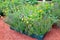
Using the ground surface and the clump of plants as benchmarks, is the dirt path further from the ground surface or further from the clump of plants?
the clump of plants

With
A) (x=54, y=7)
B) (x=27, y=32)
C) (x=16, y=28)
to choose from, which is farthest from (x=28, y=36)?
(x=54, y=7)

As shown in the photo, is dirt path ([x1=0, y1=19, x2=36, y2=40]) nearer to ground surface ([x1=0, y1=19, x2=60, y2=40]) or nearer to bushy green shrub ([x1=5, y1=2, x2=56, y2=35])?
ground surface ([x1=0, y1=19, x2=60, y2=40])

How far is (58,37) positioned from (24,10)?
1344mm

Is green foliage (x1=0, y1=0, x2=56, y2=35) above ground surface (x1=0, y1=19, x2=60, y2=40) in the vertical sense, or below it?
above

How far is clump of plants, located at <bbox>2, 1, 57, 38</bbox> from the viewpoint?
523 cm

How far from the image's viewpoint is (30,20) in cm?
523

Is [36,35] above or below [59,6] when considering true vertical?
below

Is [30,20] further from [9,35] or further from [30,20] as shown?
[9,35]

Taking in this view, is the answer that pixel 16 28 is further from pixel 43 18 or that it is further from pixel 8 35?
pixel 43 18

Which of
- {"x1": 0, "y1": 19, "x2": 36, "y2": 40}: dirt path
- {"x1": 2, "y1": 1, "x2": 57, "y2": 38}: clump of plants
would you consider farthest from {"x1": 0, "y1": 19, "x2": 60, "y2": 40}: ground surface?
{"x1": 2, "y1": 1, "x2": 57, "y2": 38}: clump of plants

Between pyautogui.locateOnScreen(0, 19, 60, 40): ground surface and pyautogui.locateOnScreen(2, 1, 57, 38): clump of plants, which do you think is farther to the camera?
pyautogui.locateOnScreen(0, 19, 60, 40): ground surface

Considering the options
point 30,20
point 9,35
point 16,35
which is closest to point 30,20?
point 30,20

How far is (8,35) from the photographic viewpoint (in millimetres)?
5484

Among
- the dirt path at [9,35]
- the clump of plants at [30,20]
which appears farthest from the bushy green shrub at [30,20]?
the dirt path at [9,35]
